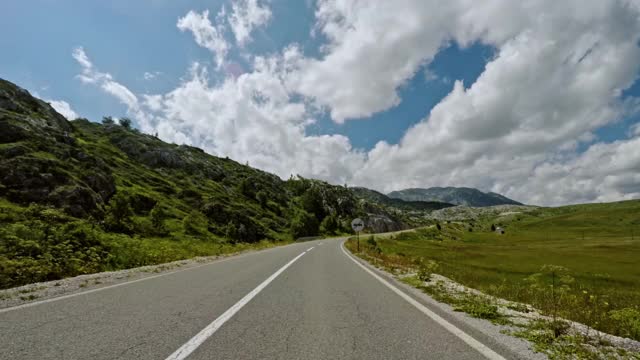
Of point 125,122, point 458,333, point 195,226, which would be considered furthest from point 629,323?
point 125,122

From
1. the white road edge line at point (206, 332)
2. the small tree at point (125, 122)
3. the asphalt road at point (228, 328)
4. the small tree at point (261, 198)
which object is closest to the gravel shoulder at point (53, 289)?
the asphalt road at point (228, 328)

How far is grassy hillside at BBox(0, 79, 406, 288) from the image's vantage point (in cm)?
1684

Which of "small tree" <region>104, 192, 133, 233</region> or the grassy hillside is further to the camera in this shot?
"small tree" <region>104, 192, 133, 233</region>

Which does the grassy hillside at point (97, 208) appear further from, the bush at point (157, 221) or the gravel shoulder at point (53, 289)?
the gravel shoulder at point (53, 289)

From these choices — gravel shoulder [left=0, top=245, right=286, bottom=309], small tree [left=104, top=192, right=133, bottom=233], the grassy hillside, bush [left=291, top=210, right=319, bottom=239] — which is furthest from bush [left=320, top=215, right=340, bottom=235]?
gravel shoulder [left=0, top=245, right=286, bottom=309]

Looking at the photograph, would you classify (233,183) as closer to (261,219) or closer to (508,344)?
(261,219)

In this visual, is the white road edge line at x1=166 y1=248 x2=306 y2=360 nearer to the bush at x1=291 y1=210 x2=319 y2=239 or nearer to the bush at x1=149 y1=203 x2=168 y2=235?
the bush at x1=149 y1=203 x2=168 y2=235

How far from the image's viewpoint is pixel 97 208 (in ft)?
158

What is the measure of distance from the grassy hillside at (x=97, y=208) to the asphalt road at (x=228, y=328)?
6677 millimetres

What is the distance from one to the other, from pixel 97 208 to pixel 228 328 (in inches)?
1986

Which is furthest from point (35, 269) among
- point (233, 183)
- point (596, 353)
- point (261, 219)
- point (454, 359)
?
point (233, 183)

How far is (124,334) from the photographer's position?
19.1 ft

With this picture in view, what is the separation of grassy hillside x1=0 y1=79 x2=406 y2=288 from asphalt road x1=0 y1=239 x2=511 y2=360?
21.9ft

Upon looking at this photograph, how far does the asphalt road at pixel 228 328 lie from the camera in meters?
5.03
